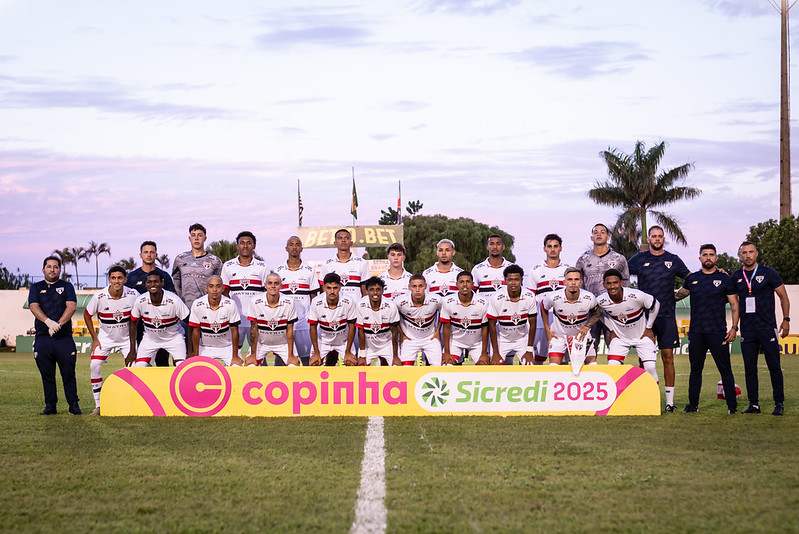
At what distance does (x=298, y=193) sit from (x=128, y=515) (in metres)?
40.0

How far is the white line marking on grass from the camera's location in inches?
185

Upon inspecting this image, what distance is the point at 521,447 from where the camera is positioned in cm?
717

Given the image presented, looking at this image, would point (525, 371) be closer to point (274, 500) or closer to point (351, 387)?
point (351, 387)

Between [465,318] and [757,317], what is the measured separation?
142 inches

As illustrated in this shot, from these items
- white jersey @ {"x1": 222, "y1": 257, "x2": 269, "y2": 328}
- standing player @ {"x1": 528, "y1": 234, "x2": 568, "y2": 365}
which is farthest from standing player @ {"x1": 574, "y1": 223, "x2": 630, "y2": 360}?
white jersey @ {"x1": 222, "y1": 257, "x2": 269, "y2": 328}

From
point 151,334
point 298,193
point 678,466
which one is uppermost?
point 298,193

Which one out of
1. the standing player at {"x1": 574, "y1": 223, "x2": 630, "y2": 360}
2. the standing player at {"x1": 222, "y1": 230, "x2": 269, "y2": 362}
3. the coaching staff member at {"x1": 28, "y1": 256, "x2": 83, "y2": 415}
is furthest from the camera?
the standing player at {"x1": 222, "y1": 230, "x2": 269, "y2": 362}

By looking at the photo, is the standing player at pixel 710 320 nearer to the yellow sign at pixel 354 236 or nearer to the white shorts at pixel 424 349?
the white shorts at pixel 424 349

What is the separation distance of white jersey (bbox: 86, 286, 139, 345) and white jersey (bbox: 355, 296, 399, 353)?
296cm

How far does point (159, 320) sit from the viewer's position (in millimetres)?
10164

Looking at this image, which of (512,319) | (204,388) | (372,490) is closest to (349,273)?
(512,319)

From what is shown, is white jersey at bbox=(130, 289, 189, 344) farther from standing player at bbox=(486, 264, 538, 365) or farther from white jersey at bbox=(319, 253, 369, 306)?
standing player at bbox=(486, 264, 538, 365)

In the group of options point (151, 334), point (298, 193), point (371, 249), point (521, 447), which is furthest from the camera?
point (371, 249)

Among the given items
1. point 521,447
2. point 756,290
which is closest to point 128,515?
point 521,447
